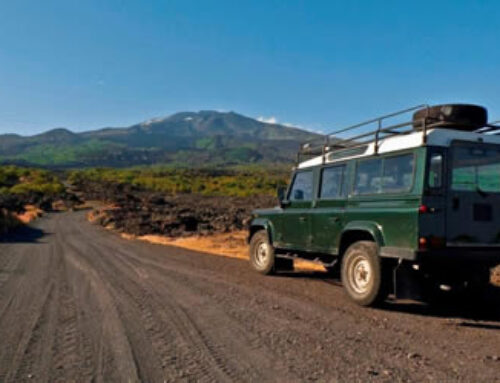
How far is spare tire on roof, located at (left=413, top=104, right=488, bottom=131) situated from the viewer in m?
7.21

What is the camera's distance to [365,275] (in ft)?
24.0

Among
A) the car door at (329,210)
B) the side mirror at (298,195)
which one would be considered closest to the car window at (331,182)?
the car door at (329,210)

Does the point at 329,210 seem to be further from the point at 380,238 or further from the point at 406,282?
the point at 406,282

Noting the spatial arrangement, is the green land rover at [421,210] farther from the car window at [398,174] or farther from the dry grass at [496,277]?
the dry grass at [496,277]

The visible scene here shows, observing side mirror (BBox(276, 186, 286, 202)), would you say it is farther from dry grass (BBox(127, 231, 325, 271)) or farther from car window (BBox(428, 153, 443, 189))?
car window (BBox(428, 153, 443, 189))

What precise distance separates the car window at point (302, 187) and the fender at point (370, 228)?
192 centimetres

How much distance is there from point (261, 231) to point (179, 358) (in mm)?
6014

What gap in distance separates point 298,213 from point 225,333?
398 cm

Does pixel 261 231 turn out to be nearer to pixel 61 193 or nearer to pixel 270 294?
pixel 270 294

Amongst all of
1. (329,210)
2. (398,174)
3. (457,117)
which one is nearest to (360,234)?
(329,210)

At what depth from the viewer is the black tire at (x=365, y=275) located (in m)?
6.95

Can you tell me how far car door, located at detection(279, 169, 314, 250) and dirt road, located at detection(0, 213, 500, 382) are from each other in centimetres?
88

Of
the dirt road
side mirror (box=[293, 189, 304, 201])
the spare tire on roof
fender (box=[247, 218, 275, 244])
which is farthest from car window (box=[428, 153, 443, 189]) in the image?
fender (box=[247, 218, 275, 244])

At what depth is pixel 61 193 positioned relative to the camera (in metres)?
58.0
